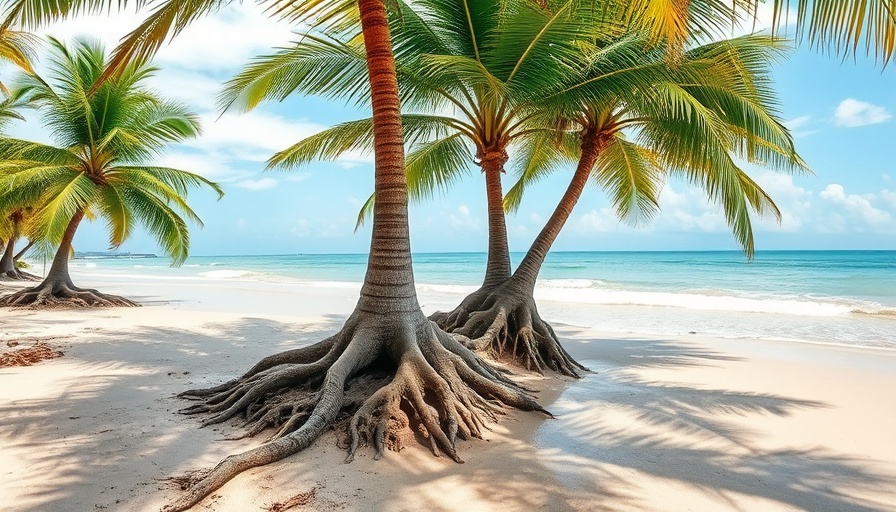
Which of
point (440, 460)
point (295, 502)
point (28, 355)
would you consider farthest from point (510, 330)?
Result: point (28, 355)

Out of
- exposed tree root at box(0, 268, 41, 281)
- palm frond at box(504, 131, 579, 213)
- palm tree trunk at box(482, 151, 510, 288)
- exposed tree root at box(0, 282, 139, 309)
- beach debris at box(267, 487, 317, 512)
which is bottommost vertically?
exposed tree root at box(0, 268, 41, 281)

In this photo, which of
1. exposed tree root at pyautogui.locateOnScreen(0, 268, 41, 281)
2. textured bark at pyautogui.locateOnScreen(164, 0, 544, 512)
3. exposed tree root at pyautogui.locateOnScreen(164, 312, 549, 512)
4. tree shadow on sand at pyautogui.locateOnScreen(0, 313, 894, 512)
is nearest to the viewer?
tree shadow on sand at pyautogui.locateOnScreen(0, 313, 894, 512)

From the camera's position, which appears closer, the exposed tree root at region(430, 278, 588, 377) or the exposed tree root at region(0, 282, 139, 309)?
the exposed tree root at region(430, 278, 588, 377)

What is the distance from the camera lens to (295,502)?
2.83 m

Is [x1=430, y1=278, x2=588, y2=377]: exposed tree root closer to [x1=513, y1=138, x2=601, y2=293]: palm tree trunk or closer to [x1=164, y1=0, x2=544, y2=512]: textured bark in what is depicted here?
[x1=513, y1=138, x2=601, y2=293]: palm tree trunk

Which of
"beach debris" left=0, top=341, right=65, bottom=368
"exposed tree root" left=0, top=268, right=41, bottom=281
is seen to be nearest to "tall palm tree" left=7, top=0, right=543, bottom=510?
"beach debris" left=0, top=341, right=65, bottom=368

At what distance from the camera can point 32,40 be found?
11.6 meters

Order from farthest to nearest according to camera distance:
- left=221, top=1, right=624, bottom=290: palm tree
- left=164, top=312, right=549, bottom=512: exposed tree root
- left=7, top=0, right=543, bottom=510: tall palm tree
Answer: left=221, top=1, right=624, bottom=290: palm tree, left=7, top=0, right=543, bottom=510: tall palm tree, left=164, top=312, right=549, bottom=512: exposed tree root

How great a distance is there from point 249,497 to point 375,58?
3726 millimetres

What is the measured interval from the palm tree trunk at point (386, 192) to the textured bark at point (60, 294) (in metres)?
12.3

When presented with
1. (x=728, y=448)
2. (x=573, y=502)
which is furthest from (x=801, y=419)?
(x=573, y=502)

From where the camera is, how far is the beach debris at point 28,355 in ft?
19.7

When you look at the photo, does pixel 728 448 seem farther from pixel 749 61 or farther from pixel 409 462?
pixel 749 61

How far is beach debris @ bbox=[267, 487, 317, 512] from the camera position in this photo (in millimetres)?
2764
